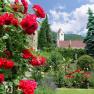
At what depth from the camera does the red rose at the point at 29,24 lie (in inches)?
170

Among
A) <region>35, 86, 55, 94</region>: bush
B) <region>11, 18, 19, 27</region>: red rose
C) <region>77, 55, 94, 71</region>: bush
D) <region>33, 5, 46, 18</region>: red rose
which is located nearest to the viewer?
<region>11, 18, 19, 27</region>: red rose

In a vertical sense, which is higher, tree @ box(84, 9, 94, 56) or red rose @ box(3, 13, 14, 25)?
tree @ box(84, 9, 94, 56)

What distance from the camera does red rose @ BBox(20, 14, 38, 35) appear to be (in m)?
4.32

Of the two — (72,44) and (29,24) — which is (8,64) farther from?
(72,44)

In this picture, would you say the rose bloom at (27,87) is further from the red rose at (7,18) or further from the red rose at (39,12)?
the red rose at (39,12)

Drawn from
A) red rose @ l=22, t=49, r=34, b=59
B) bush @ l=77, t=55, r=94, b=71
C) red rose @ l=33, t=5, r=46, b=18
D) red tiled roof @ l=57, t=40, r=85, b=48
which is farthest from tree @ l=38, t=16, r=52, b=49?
red rose @ l=22, t=49, r=34, b=59

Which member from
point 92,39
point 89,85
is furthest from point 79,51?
point 89,85

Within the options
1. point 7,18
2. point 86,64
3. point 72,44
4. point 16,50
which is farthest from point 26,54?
point 72,44

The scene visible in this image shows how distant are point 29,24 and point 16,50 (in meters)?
0.47

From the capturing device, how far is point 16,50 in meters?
4.65

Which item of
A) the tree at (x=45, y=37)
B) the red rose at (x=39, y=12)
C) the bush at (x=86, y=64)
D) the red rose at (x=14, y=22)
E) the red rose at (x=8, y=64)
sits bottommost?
the red rose at (x=8, y=64)

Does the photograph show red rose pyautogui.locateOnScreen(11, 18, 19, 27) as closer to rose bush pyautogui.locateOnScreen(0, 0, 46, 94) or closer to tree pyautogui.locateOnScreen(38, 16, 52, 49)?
rose bush pyautogui.locateOnScreen(0, 0, 46, 94)

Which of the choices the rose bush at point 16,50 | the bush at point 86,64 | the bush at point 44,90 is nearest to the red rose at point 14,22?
the rose bush at point 16,50

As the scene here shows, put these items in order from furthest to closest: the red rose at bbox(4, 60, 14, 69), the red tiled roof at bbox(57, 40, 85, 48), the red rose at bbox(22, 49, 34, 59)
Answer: the red tiled roof at bbox(57, 40, 85, 48) → the red rose at bbox(22, 49, 34, 59) → the red rose at bbox(4, 60, 14, 69)
